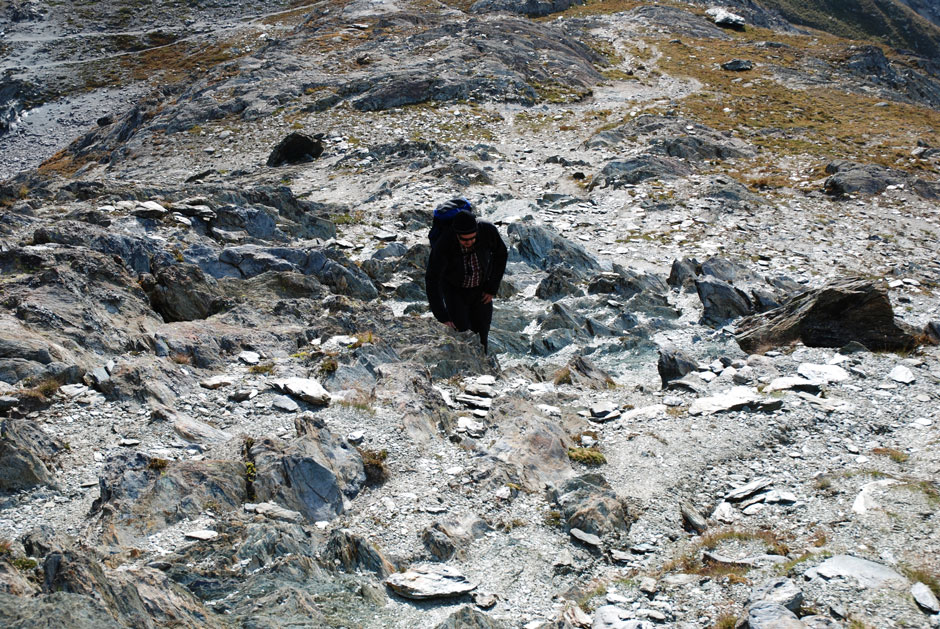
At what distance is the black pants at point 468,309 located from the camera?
10.8 m

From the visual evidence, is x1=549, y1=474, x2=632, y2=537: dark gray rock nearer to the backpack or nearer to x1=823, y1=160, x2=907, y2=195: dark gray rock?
the backpack

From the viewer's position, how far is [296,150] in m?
31.7

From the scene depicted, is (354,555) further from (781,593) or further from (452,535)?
(781,593)

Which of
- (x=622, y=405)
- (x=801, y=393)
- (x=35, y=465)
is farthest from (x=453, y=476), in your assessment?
(x=801, y=393)

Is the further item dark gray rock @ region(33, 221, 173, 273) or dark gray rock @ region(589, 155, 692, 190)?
dark gray rock @ region(589, 155, 692, 190)

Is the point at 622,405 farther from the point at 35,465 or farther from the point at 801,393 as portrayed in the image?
the point at 35,465

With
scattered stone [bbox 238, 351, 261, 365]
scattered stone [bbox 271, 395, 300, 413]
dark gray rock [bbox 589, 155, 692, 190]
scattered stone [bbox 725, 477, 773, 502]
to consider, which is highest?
scattered stone [bbox 271, 395, 300, 413]

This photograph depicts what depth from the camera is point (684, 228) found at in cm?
2247

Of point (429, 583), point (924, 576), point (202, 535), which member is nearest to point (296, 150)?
point (202, 535)

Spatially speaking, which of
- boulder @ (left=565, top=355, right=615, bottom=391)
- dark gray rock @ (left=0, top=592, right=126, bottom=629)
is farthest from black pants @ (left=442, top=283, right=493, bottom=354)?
dark gray rock @ (left=0, top=592, right=126, bottom=629)

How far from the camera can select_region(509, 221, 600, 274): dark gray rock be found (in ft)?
59.8

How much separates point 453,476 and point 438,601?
214 cm

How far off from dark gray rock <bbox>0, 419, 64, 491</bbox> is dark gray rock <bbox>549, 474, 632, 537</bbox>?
214 inches

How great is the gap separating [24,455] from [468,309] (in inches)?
269
